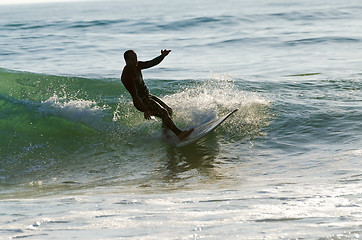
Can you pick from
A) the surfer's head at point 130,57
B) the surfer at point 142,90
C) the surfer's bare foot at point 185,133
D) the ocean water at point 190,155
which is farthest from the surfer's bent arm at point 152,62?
the ocean water at point 190,155

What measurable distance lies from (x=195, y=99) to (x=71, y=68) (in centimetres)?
927

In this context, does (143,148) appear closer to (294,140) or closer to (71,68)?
(294,140)

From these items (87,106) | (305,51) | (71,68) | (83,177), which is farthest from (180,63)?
(83,177)

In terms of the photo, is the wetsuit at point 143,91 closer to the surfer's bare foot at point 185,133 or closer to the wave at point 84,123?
the surfer's bare foot at point 185,133

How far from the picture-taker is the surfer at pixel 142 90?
6819mm

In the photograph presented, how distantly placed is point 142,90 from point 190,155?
1275 millimetres

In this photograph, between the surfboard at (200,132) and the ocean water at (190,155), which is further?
the surfboard at (200,132)

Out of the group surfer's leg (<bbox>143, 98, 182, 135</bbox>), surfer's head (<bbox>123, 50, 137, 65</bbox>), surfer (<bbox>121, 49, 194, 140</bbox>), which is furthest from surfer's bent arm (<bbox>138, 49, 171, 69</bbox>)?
surfer's leg (<bbox>143, 98, 182, 135</bbox>)

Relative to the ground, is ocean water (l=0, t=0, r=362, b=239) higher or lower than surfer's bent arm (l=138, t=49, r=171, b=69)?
lower

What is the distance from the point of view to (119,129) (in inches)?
354

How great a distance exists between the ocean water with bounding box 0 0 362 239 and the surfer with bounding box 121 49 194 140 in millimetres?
587

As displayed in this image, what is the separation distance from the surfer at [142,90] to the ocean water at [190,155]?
59 cm

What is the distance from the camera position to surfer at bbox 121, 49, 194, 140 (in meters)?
6.82

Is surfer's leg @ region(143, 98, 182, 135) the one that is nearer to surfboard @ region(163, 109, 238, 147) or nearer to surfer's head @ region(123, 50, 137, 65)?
surfboard @ region(163, 109, 238, 147)
